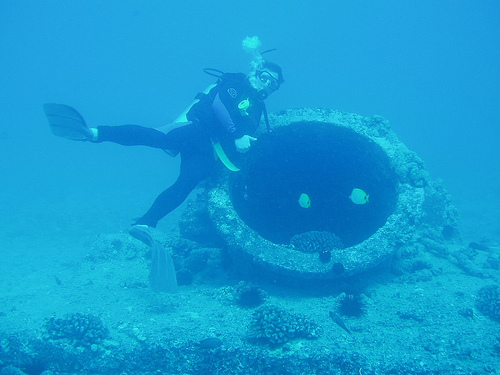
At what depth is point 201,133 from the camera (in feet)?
19.4

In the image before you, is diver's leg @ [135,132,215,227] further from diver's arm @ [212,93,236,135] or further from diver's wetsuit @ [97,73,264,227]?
diver's arm @ [212,93,236,135]

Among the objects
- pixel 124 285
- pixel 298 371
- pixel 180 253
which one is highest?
pixel 180 253

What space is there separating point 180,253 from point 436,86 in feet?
224

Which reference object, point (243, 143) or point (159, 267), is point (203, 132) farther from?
point (159, 267)

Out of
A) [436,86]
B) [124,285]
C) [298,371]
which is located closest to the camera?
[298,371]

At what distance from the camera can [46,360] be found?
13.4 feet

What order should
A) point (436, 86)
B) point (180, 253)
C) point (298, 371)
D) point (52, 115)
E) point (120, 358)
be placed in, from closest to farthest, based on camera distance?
point (298, 371) → point (120, 358) → point (52, 115) → point (180, 253) → point (436, 86)

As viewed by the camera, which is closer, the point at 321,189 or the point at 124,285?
the point at 124,285

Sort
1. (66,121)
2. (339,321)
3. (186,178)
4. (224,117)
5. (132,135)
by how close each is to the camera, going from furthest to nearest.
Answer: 1. (224,117)
2. (186,178)
3. (132,135)
4. (66,121)
5. (339,321)

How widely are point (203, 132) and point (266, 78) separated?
5.89ft

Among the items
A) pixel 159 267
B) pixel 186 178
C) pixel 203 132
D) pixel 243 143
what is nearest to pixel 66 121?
pixel 186 178

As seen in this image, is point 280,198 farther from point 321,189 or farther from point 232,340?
point 232,340

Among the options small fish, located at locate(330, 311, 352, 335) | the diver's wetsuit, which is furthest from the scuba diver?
small fish, located at locate(330, 311, 352, 335)

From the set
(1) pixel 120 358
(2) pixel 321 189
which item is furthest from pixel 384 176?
(1) pixel 120 358
